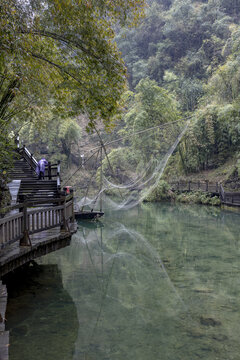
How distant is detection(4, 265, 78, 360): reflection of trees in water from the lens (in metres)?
4.38

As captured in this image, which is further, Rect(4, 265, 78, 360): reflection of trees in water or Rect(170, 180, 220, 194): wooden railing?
Rect(170, 180, 220, 194): wooden railing

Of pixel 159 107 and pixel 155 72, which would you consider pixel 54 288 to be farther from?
pixel 155 72

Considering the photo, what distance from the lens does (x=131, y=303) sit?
235 inches

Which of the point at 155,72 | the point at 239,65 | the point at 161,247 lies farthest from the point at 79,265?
the point at 155,72

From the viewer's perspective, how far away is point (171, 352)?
431 centimetres

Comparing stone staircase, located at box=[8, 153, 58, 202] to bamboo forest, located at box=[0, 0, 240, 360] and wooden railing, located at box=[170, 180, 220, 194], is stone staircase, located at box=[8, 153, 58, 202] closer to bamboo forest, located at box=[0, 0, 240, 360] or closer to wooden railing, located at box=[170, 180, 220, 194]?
bamboo forest, located at box=[0, 0, 240, 360]

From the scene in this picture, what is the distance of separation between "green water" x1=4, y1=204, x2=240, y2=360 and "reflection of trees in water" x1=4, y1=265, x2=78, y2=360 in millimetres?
13

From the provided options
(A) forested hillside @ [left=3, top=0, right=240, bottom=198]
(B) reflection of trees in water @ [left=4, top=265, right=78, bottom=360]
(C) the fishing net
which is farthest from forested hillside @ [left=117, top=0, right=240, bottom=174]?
(B) reflection of trees in water @ [left=4, top=265, right=78, bottom=360]

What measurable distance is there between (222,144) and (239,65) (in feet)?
19.2

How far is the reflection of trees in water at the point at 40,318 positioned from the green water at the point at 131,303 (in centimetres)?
1

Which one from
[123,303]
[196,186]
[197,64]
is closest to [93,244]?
[123,303]

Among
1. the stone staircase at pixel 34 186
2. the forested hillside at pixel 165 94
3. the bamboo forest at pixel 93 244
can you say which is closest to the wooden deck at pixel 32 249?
the bamboo forest at pixel 93 244

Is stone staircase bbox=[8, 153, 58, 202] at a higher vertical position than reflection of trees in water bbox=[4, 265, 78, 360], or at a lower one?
higher

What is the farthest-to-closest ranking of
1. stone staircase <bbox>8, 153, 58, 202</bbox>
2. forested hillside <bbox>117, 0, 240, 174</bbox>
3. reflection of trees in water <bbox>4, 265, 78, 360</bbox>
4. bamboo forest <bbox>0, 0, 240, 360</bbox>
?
forested hillside <bbox>117, 0, 240, 174</bbox> < stone staircase <bbox>8, 153, 58, 202</bbox> < bamboo forest <bbox>0, 0, 240, 360</bbox> < reflection of trees in water <bbox>4, 265, 78, 360</bbox>
